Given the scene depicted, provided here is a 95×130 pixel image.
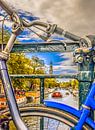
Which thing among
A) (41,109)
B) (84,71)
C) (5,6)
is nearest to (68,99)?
(84,71)

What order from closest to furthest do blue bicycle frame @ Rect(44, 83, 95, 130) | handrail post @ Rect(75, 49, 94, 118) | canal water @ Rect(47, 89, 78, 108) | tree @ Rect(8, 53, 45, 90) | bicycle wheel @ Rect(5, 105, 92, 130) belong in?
blue bicycle frame @ Rect(44, 83, 95, 130) < bicycle wheel @ Rect(5, 105, 92, 130) < handrail post @ Rect(75, 49, 94, 118) < canal water @ Rect(47, 89, 78, 108) < tree @ Rect(8, 53, 45, 90)

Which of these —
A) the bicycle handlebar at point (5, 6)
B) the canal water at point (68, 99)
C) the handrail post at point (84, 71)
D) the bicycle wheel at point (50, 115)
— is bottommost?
the bicycle wheel at point (50, 115)

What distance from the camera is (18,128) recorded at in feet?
7.21

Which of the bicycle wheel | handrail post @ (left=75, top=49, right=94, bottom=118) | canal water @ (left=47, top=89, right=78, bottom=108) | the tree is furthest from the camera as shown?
the tree

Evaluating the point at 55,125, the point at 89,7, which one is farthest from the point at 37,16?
the point at 55,125

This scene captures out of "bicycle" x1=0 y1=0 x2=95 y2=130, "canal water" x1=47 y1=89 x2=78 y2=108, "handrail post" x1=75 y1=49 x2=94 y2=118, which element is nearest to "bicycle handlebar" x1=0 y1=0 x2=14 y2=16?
"bicycle" x1=0 y1=0 x2=95 y2=130

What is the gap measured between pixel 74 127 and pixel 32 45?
3.12ft

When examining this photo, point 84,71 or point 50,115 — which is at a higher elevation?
point 84,71

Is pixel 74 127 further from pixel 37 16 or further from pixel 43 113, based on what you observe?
pixel 37 16

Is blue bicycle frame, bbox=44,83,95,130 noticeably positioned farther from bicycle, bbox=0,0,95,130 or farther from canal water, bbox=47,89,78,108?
canal water, bbox=47,89,78,108

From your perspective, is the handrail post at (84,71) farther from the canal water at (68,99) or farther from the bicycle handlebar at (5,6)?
the bicycle handlebar at (5,6)

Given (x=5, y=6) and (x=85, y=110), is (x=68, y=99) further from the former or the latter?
(x=5, y=6)

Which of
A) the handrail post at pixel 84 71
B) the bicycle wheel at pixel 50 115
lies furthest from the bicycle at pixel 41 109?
the handrail post at pixel 84 71

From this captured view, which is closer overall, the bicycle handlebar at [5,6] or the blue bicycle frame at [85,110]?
the blue bicycle frame at [85,110]
